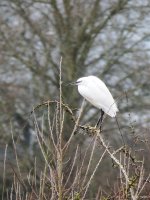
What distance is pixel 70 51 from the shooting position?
52.2 ft

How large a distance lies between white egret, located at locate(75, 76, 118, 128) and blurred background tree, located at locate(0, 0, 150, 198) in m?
9.18

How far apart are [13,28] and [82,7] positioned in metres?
1.79

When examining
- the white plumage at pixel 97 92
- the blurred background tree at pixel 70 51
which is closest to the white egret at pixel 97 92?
the white plumage at pixel 97 92

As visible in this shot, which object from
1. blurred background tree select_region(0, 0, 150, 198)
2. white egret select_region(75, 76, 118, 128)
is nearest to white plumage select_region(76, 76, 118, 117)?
white egret select_region(75, 76, 118, 128)

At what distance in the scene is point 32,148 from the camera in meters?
16.0

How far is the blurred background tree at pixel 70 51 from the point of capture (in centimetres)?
1539

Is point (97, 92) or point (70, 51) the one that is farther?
point (70, 51)

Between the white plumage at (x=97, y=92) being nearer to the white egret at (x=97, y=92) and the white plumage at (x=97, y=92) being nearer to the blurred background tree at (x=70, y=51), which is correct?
the white egret at (x=97, y=92)

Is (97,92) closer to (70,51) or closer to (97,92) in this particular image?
(97,92)

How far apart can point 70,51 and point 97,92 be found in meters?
10.1

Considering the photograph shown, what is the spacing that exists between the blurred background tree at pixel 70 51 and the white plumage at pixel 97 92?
9.18m

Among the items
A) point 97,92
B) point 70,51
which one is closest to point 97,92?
point 97,92

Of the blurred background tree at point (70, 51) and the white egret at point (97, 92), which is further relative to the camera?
the blurred background tree at point (70, 51)

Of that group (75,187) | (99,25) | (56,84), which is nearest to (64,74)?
(56,84)
